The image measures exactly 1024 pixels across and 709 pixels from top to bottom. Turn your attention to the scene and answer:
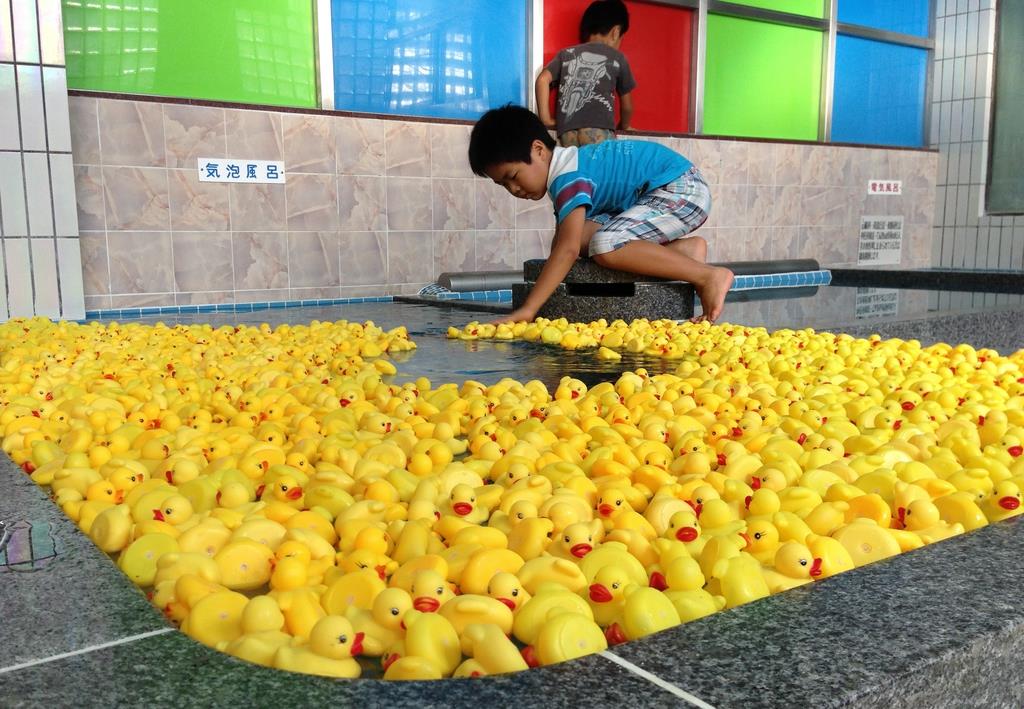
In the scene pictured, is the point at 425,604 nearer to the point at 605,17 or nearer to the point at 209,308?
the point at 209,308

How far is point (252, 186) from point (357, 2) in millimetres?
1414

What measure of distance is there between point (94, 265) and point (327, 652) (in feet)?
16.0

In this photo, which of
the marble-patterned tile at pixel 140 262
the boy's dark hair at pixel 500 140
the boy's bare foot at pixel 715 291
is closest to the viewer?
the boy's dark hair at pixel 500 140

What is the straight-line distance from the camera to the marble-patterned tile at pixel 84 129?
193 inches

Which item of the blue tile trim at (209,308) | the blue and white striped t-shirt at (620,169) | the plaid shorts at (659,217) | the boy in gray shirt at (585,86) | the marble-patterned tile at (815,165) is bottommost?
the blue tile trim at (209,308)

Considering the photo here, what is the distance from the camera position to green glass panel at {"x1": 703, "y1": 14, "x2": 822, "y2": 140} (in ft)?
24.7

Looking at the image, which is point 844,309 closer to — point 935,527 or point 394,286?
point 394,286

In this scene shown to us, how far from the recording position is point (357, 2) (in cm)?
574

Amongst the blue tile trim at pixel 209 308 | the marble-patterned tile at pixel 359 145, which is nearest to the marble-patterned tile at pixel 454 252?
the blue tile trim at pixel 209 308

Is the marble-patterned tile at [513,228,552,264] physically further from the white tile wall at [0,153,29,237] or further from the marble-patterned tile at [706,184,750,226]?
the white tile wall at [0,153,29,237]

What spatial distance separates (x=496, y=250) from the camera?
21.2 ft

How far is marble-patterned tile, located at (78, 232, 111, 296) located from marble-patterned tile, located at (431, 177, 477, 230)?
7.05 ft

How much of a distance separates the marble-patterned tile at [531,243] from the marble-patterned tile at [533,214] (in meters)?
0.05

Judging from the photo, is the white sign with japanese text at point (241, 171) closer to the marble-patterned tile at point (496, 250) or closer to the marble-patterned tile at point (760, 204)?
the marble-patterned tile at point (496, 250)
